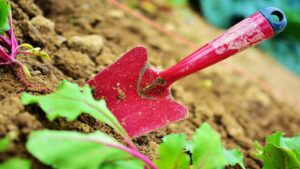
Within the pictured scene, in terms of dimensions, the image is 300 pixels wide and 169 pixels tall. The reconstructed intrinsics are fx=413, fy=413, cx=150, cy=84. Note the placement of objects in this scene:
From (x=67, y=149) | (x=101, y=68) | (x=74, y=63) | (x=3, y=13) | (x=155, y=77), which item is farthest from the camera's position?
(x=101, y=68)

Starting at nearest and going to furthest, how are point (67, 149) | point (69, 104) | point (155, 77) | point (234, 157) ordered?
1. point (67, 149)
2. point (69, 104)
3. point (234, 157)
4. point (155, 77)

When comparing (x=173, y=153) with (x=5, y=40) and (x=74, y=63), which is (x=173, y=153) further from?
(x=74, y=63)

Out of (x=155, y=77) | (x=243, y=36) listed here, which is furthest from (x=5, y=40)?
(x=243, y=36)

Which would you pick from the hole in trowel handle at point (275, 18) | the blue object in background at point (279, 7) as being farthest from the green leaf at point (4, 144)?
the blue object in background at point (279, 7)

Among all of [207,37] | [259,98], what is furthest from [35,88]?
[207,37]

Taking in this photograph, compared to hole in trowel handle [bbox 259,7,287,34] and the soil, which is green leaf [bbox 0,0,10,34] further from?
hole in trowel handle [bbox 259,7,287,34]

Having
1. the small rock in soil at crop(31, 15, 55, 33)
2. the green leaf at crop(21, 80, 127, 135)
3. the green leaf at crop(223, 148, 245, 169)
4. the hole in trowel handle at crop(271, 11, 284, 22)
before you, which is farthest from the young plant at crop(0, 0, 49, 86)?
the hole in trowel handle at crop(271, 11, 284, 22)

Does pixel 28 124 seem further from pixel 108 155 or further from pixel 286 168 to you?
pixel 286 168
